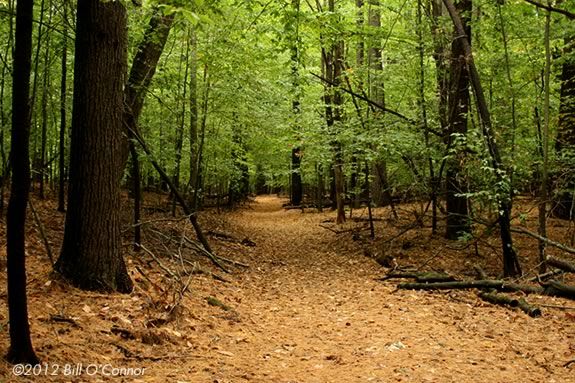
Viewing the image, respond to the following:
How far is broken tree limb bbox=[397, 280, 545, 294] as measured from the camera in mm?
7074

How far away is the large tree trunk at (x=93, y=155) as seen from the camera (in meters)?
5.20

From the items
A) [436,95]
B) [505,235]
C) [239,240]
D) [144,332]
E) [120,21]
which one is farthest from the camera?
[239,240]

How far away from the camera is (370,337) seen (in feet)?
17.5

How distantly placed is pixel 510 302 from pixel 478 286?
91 cm

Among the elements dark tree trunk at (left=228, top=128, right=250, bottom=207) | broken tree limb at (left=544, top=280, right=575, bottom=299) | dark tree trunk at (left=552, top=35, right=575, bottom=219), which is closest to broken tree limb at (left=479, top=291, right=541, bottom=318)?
broken tree limb at (left=544, top=280, right=575, bottom=299)

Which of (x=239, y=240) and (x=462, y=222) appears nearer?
(x=462, y=222)

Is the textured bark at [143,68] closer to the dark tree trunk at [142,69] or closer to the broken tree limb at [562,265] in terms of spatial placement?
the dark tree trunk at [142,69]

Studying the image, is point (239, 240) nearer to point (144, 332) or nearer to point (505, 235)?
point (505, 235)

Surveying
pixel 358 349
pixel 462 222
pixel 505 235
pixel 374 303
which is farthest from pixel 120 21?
pixel 462 222

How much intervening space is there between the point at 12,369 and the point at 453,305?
5.85m

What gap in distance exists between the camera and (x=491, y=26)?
9523mm

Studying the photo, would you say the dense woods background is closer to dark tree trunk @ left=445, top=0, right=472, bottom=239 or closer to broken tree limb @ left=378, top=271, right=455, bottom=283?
dark tree trunk @ left=445, top=0, right=472, bottom=239

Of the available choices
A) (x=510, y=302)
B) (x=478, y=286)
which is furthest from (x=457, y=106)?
(x=510, y=302)

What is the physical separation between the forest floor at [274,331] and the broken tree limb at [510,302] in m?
0.12
